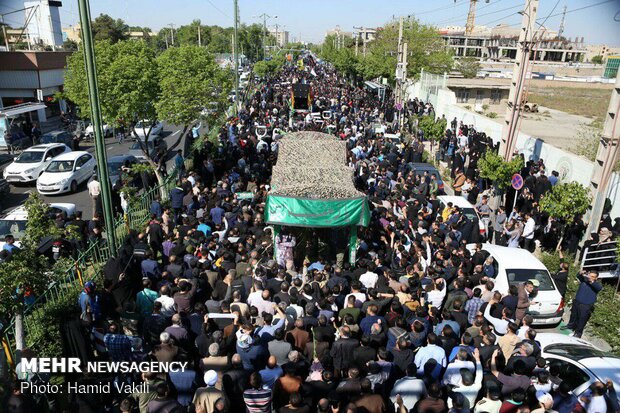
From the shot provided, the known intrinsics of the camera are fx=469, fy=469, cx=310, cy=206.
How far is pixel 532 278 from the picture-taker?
31.2 feet

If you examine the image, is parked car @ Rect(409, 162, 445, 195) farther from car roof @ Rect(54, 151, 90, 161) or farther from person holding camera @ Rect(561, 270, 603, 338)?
car roof @ Rect(54, 151, 90, 161)

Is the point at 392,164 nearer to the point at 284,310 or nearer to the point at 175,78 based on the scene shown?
the point at 175,78

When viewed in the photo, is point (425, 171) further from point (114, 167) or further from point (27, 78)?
point (27, 78)

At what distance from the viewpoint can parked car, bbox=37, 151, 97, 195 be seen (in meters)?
17.4

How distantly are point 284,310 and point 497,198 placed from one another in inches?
446

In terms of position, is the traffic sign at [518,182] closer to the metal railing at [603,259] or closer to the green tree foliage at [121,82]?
the metal railing at [603,259]

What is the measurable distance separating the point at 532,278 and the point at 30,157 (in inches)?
751

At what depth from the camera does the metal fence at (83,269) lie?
7.43 m

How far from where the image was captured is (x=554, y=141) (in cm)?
2891

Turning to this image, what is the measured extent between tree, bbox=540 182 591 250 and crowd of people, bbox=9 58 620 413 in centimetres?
68

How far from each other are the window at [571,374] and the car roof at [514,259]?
2.98 metres

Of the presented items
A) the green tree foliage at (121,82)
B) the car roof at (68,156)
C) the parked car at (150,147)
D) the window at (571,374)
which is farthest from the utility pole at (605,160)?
the car roof at (68,156)

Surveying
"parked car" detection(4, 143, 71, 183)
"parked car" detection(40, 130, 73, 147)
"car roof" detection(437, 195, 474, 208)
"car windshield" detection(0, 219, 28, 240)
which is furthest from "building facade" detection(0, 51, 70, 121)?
"car roof" detection(437, 195, 474, 208)

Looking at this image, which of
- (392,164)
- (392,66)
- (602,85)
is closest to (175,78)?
(392,164)
